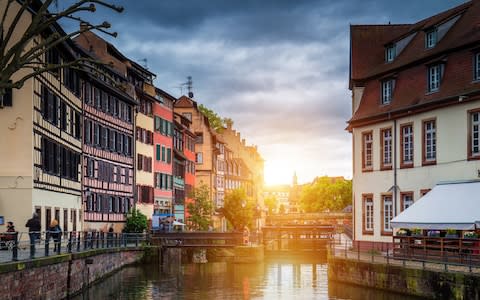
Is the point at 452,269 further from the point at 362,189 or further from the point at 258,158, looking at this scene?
the point at 258,158

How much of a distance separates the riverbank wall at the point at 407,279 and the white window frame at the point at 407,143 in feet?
19.6

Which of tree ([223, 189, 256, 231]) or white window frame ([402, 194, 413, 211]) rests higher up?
white window frame ([402, 194, 413, 211])

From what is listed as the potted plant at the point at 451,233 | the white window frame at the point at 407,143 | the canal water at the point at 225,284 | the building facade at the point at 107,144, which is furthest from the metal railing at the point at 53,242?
the white window frame at the point at 407,143

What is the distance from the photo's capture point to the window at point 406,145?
129ft

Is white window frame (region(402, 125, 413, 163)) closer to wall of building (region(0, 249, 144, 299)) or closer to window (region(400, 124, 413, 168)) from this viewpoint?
window (region(400, 124, 413, 168))

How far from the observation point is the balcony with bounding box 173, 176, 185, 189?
76.2 meters

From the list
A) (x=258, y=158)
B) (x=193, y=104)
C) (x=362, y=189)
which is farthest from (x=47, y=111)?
(x=258, y=158)

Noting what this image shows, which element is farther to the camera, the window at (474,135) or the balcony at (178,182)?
the balcony at (178,182)

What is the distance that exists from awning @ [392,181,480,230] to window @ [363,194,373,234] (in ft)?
22.0

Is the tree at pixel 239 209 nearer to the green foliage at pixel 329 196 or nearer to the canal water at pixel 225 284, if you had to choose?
the canal water at pixel 225 284

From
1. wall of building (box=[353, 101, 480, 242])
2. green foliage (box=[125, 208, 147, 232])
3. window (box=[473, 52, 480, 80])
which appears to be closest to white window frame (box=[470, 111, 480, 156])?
wall of building (box=[353, 101, 480, 242])

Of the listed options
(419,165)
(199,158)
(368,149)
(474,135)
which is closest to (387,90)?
(368,149)

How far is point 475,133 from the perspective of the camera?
3466 cm

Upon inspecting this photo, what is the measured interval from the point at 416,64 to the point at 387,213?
7432 millimetres
